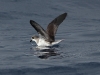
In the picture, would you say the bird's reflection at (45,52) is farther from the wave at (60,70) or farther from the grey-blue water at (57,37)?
the wave at (60,70)

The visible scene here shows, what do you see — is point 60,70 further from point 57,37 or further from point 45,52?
point 57,37

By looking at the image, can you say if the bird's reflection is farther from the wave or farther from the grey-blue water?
the wave

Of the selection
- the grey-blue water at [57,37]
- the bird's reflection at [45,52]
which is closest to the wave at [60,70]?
the grey-blue water at [57,37]

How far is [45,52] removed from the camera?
17.0 m

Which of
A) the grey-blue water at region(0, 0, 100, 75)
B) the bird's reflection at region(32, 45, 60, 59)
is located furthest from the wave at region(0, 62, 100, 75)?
the bird's reflection at region(32, 45, 60, 59)

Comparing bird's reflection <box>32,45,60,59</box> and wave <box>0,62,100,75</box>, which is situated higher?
bird's reflection <box>32,45,60,59</box>

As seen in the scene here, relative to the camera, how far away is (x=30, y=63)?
49.2 feet

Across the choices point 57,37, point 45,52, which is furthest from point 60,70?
point 57,37

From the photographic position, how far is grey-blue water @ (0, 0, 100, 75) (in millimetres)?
14500

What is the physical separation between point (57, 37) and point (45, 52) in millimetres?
2955

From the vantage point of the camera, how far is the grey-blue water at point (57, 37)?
14500 mm

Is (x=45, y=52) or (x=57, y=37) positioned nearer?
(x=45, y=52)

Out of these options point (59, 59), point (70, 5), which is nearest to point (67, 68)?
point (59, 59)

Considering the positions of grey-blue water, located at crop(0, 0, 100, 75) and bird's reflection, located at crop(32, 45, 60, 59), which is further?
bird's reflection, located at crop(32, 45, 60, 59)
